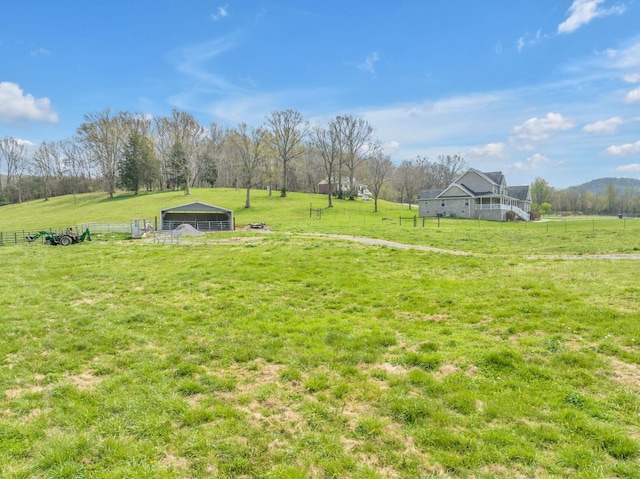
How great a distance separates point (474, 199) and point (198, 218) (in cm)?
3743

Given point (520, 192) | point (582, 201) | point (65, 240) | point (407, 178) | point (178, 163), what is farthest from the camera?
point (582, 201)

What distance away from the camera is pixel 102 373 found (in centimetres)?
529

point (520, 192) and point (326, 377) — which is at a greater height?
point (520, 192)

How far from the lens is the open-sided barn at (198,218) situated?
32475 millimetres

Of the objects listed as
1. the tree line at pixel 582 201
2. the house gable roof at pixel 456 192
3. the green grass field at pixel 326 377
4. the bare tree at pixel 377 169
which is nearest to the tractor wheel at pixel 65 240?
the green grass field at pixel 326 377

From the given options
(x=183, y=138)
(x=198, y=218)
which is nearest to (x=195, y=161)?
(x=183, y=138)

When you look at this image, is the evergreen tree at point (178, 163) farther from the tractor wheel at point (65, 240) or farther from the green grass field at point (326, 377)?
the green grass field at point (326, 377)

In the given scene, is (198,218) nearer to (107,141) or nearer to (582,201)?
(107,141)

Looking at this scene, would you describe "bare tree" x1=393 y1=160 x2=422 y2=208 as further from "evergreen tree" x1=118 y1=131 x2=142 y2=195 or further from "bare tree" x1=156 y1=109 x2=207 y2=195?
"evergreen tree" x1=118 y1=131 x2=142 y2=195

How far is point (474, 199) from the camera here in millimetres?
49969

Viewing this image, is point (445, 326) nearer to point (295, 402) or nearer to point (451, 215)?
point (295, 402)

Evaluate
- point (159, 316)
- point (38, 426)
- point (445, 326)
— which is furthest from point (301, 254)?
point (38, 426)

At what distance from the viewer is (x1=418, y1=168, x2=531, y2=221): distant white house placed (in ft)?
161

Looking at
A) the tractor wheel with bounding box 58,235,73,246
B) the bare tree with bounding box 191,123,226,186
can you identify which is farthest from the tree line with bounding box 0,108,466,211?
the tractor wheel with bounding box 58,235,73,246
